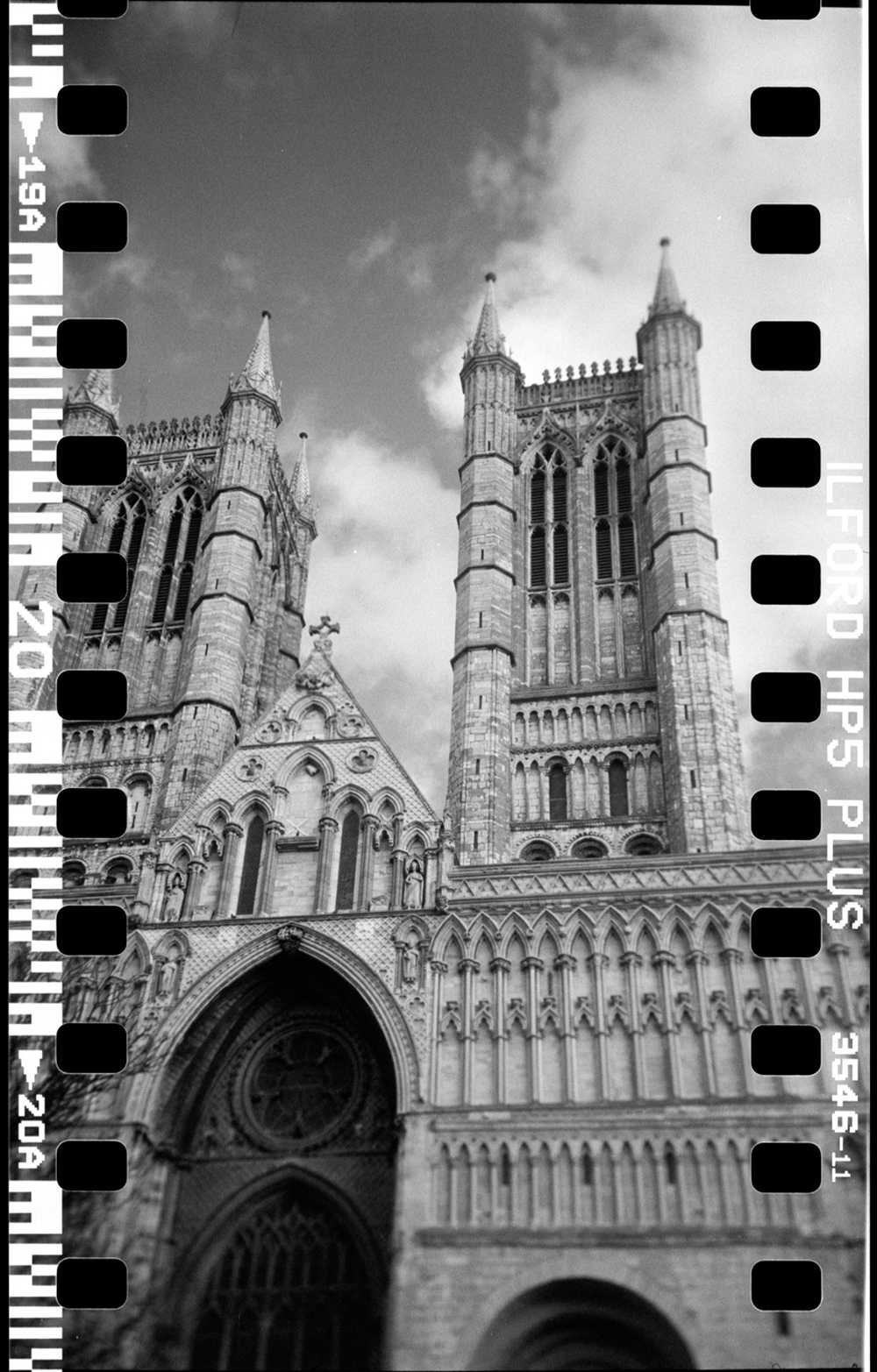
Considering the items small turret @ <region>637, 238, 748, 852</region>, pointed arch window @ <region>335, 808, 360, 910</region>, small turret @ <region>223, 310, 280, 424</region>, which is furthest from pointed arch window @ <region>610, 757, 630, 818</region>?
small turret @ <region>223, 310, 280, 424</region>

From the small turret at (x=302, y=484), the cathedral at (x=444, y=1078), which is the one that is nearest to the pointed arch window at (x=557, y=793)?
the cathedral at (x=444, y=1078)

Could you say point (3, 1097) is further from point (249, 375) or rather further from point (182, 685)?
A: point (249, 375)

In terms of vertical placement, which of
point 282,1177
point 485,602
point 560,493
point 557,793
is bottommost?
point 282,1177

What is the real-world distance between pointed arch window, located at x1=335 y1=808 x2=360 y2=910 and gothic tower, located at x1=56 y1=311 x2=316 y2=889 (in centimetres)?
878

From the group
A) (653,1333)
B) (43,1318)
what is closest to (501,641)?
(653,1333)

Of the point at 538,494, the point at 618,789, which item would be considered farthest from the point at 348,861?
the point at 538,494

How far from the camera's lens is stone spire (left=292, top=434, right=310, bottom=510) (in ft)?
145

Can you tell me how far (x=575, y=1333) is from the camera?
16594 millimetres

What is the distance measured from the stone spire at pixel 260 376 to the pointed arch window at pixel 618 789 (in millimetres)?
16893

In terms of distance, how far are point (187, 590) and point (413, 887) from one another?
18983 millimetres

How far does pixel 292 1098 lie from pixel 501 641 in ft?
47.9

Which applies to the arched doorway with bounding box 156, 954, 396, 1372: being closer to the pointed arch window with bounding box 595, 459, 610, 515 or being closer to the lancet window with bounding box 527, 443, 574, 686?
the lancet window with bounding box 527, 443, 574, 686

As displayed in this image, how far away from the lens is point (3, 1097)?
1240 cm

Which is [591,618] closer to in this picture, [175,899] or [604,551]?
[604,551]
